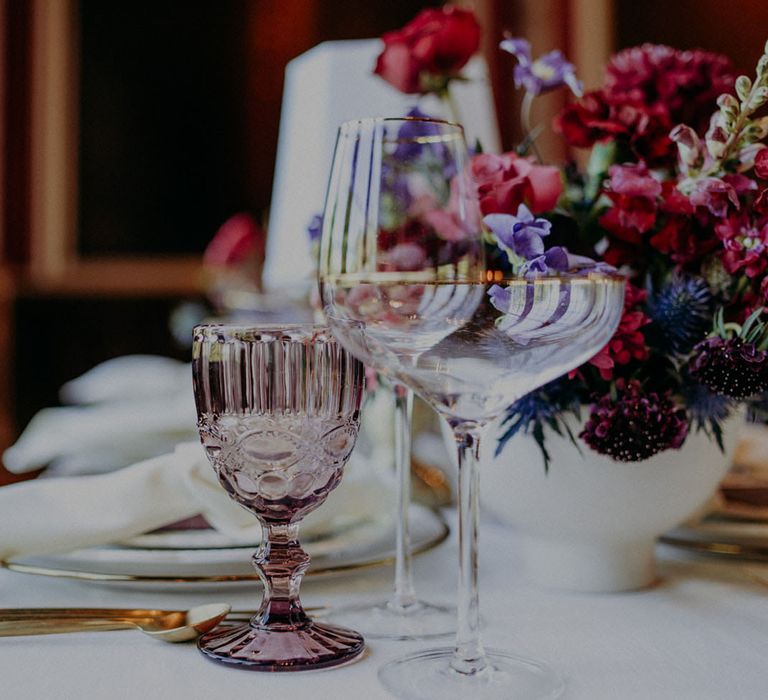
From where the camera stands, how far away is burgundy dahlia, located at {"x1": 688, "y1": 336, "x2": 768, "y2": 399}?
20.8 inches

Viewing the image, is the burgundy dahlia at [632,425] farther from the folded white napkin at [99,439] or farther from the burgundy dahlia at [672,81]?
the folded white napkin at [99,439]

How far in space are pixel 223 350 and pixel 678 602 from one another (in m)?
0.32

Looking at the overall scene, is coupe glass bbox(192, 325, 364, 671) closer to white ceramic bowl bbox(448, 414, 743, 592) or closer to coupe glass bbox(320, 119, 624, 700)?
coupe glass bbox(320, 119, 624, 700)

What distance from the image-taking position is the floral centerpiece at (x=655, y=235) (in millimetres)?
535

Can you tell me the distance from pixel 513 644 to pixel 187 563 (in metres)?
0.20

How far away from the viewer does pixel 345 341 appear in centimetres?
45

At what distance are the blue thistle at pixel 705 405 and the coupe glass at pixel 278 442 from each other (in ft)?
0.66

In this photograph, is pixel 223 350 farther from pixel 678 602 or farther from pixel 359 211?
pixel 678 602

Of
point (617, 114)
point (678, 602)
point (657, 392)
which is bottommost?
point (678, 602)

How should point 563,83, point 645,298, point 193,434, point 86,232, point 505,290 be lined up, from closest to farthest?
1. point 505,290
2. point 645,298
3. point 563,83
4. point 193,434
5. point 86,232

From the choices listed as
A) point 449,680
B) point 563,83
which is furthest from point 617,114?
point 449,680

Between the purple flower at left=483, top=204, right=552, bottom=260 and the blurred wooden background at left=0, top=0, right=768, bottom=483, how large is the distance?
2811 millimetres

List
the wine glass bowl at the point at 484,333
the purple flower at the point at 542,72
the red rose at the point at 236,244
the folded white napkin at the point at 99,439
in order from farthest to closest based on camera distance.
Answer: the red rose at the point at 236,244 → the folded white napkin at the point at 99,439 → the purple flower at the point at 542,72 → the wine glass bowl at the point at 484,333

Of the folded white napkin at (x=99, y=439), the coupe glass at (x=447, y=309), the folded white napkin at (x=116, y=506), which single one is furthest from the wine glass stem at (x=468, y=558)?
the folded white napkin at (x=99, y=439)
